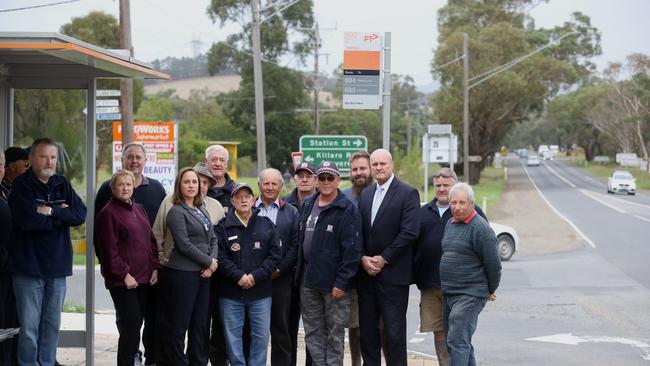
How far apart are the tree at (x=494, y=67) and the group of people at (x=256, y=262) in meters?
53.4

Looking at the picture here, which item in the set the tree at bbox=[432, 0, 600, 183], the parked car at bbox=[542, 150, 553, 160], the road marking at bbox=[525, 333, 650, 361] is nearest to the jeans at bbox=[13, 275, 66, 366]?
the road marking at bbox=[525, 333, 650, 361]

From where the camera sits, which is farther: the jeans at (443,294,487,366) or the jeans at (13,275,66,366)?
the jeans at (443,294,487,366)

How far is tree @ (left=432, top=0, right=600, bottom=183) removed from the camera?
199 feet

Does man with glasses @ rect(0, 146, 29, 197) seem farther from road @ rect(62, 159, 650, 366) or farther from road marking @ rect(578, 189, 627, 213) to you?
road marking @ rect(578, 189, 627, 213)

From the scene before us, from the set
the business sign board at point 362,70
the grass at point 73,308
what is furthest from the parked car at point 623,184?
the grass at point 73,308

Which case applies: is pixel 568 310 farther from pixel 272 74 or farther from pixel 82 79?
pixel 272 74

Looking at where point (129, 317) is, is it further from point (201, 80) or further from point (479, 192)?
point (201, 80)

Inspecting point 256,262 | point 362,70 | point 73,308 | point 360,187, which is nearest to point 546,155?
point 362,70

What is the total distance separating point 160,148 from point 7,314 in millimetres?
14694

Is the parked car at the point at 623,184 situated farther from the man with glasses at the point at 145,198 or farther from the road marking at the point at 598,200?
the man with glasses at the point at 145,198

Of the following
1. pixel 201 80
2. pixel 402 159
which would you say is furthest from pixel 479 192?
pixel 201 80

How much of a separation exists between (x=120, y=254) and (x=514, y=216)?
34195 mm

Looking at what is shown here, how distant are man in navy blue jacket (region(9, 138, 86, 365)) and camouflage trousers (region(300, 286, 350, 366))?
2.06 m

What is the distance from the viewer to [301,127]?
239 feet
